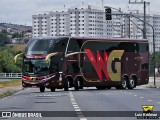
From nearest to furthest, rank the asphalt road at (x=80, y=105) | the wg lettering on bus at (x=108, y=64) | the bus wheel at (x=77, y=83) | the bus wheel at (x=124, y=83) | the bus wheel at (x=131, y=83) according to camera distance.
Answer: the asphalt road at (x=80, y=105), the bus wheel at (x=77, y=83), the wg lettering on bus at (x=108, y=64), the bus wheel at (x=124, y=83), the bus wheel at (x=131, y=83)

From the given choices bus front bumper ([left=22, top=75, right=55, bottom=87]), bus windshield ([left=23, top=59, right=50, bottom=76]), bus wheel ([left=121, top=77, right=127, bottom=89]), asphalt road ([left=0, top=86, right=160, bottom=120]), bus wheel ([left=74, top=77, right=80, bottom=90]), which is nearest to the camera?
asphalt road ([left=0, top=86, right=160, bottom=120])

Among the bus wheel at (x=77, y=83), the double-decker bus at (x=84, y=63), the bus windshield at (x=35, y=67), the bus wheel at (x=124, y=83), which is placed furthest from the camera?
the bus wheel at (x=124, y=83)

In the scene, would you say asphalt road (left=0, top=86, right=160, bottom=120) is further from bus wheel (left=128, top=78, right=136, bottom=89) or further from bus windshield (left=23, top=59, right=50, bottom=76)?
bus wheel (left=128, top=78, right=136, bottom=89)

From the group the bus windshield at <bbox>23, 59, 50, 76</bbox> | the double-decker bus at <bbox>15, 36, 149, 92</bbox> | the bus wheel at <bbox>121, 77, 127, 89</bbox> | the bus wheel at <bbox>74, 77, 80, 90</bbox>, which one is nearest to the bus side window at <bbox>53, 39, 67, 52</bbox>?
the double-decker bus at <bbox>15, 36, 149, 92</bbox>

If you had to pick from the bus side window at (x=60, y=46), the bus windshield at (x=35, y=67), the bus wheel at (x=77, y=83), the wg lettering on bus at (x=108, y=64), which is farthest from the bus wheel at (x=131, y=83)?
the bus windshield at (x=35, y=67)

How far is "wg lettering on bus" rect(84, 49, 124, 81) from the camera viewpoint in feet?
165

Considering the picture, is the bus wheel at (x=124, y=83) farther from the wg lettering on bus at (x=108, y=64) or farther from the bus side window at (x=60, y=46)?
the bus side window at (x=60, y=46)

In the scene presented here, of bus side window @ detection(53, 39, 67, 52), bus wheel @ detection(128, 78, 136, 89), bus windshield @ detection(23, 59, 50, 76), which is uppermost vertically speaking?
bus side window @ detection(53, 39, 67, 52)

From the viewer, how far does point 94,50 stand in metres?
49.8

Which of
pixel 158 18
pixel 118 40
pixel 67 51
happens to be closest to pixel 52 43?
pixel 67 51

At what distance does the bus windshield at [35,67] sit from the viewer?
4612 centimetres

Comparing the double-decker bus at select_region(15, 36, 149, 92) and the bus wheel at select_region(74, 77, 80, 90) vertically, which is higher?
the double-decker bus at select_region(15, 36, 149, 92)

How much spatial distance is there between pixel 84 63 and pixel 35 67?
4754mm

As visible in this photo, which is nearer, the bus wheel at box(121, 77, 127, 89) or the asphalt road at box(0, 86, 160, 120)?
the asphalt road at box(0, 86, 160, 120)
